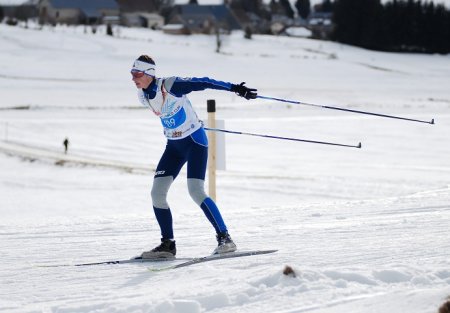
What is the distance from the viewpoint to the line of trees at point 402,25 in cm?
7894

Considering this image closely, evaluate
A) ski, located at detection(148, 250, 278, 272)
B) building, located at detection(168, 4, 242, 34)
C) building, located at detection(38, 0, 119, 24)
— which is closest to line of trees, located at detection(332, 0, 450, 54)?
building, located at detection(168, 4, 242, 34)

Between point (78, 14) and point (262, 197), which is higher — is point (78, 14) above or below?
above

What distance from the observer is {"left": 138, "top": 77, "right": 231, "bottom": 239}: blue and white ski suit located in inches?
236

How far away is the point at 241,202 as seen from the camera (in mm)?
14391

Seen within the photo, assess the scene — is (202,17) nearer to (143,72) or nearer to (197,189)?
Result: (143,72)

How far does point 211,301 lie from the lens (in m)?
4.29

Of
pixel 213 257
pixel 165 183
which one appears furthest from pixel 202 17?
pixel 213 257

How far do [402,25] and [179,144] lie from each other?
76327mm

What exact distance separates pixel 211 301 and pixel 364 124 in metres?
24.8

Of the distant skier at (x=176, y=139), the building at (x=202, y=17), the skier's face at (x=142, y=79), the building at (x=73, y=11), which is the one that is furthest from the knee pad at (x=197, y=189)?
the building at (x=202, y=17)

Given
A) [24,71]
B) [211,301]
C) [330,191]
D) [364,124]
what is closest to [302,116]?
[364,124]

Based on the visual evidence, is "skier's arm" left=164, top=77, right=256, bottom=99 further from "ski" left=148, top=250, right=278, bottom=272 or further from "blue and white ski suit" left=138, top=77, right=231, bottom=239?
"ski" left=148, top=250, right=278, bottom=272

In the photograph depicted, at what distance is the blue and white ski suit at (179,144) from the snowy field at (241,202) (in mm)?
420

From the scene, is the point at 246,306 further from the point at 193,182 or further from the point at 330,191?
the point at 330,191
